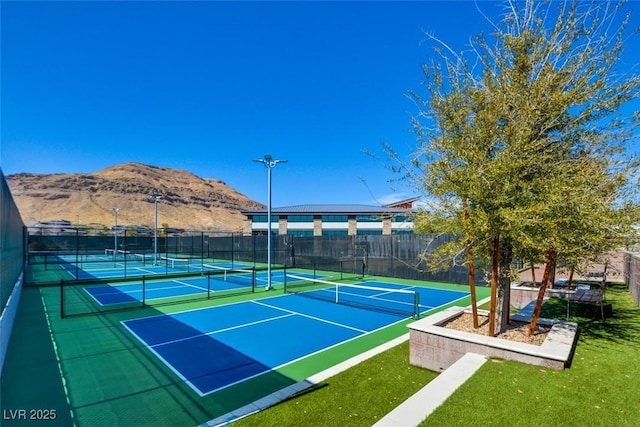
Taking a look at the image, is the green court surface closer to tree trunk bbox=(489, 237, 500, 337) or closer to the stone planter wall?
tree trunk bbox=(489, 237, 500, 337)

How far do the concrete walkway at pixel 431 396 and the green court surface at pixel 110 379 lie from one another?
8.16 ft

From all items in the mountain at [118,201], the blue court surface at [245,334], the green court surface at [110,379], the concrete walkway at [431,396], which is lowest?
the blue court surface at [245,334]

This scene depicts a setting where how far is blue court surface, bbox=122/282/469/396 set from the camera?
6.86 m

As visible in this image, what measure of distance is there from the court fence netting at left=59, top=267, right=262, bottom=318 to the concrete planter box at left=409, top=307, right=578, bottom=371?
927 cm

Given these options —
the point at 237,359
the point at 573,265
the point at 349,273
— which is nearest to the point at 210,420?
the point at 237,359

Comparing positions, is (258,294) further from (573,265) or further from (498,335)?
(573,265)

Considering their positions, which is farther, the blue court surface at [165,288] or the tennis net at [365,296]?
the blue court surface at [165,288]

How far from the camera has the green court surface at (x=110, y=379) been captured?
5.16 metres

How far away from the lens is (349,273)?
77.5 ft

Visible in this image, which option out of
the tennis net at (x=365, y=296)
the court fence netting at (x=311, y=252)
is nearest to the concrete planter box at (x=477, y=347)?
the tennis net at (x=365, y=296)

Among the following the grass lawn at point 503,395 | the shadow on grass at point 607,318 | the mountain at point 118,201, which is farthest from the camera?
the mountain at point 118,201

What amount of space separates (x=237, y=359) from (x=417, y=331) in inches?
152

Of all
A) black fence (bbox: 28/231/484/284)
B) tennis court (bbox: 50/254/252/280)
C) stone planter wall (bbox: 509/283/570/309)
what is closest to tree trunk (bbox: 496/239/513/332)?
black fence (bbox: 28/231/484/284)

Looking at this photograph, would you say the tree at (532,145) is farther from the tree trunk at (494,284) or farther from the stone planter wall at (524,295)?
the stone planter wall at (524,295)
